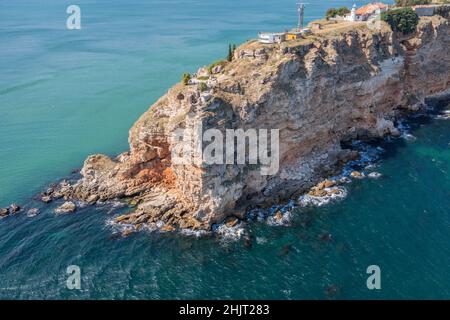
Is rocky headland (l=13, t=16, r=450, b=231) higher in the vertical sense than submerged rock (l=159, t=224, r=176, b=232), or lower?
higher

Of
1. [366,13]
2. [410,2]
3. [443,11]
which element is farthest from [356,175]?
[410,2]

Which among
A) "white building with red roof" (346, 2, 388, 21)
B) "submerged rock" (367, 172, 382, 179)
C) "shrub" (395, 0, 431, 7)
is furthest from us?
"shrub" (395, 0, 431, 7)

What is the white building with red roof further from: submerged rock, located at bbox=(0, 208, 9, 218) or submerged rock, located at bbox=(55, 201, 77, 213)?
submerged rock, located at bbox=(0, 208, 9, 218)

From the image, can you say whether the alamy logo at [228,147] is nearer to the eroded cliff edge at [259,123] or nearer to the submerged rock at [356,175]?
the eroded cliff edge at [259,123]

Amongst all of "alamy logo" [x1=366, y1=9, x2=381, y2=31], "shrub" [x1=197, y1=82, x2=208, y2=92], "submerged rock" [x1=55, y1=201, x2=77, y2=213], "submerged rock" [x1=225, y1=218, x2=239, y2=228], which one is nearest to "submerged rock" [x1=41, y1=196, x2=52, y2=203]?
"submerged rock" [x1=55, y1=201, x2=77, y2=213]

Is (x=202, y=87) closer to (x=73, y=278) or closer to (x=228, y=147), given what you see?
(x=228, y=147)

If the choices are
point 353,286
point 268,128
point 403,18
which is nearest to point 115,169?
point 268,128

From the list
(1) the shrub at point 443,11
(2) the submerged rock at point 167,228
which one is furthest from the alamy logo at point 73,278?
(1) the shrub at point 443,11
